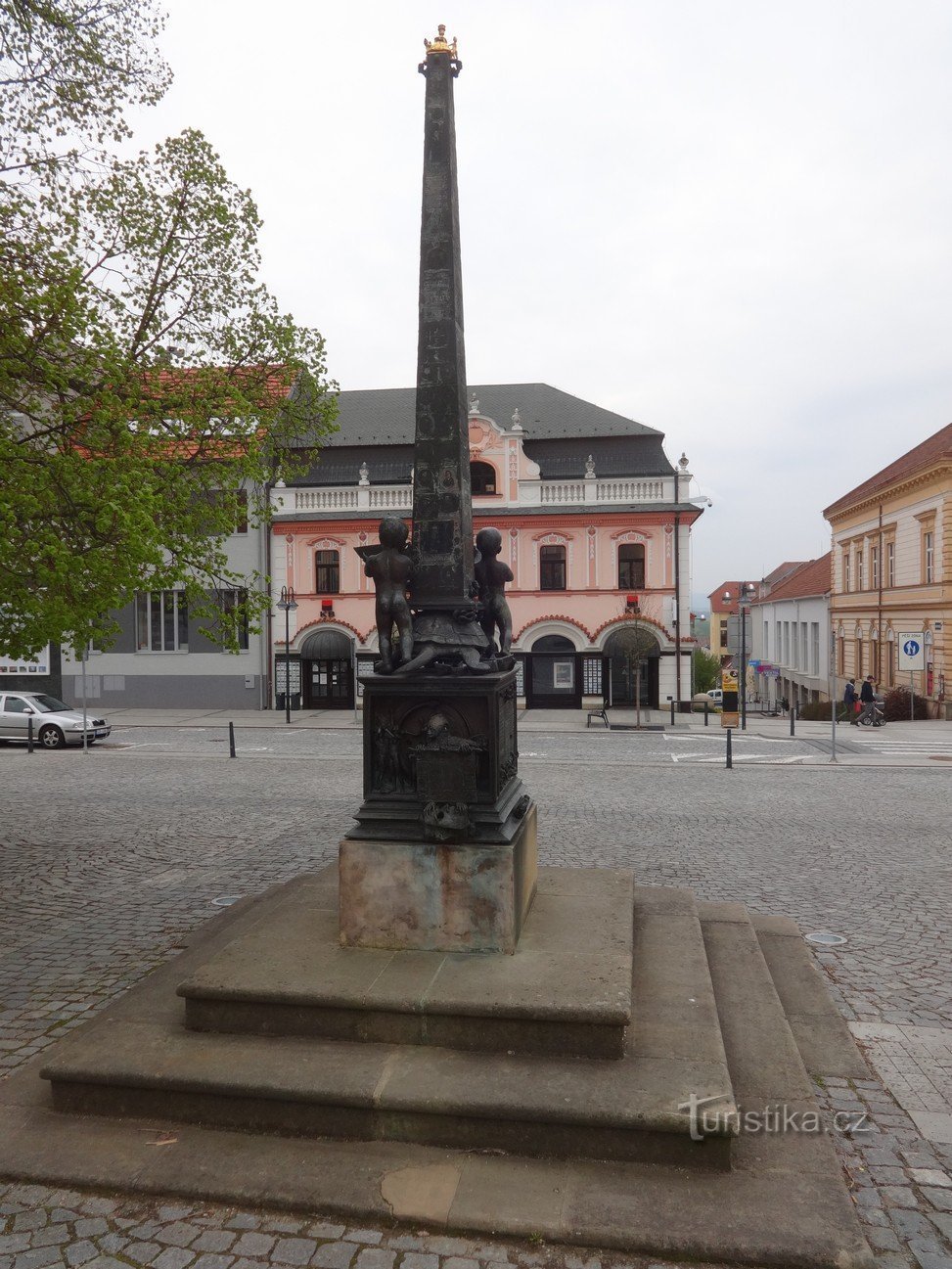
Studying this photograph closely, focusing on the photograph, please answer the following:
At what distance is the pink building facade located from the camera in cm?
3095

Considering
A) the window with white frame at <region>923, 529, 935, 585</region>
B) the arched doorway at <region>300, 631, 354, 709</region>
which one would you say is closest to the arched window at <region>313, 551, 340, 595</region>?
the arched doorway at <region>300, 631, 354, 709</region>

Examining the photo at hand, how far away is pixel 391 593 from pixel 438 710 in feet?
2.76

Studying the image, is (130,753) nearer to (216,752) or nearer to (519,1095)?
(216,752)

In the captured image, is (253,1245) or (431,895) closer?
(253,1245)

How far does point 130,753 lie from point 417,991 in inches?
674

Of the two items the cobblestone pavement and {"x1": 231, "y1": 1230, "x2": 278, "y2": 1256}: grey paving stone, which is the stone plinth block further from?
{"x1": 231, "y1": 1230, "x2": 278, "y2": 1256}: grey paving stone

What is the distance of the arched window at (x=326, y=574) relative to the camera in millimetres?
32156

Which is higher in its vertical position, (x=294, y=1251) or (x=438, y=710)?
(x=438, y=710)

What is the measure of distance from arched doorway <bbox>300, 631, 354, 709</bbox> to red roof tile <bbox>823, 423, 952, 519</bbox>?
21.4 m

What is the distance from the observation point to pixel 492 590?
19.9ft

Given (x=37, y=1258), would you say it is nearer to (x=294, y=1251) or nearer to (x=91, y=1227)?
(x=91, y=1227)

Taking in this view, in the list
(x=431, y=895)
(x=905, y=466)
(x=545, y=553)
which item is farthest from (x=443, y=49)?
(x=905, y=466)

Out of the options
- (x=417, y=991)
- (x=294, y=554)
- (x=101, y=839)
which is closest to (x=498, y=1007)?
(x=417, y=991)

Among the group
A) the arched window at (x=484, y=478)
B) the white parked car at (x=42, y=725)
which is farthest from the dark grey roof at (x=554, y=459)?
the white parked car at (x=42, y=725)
